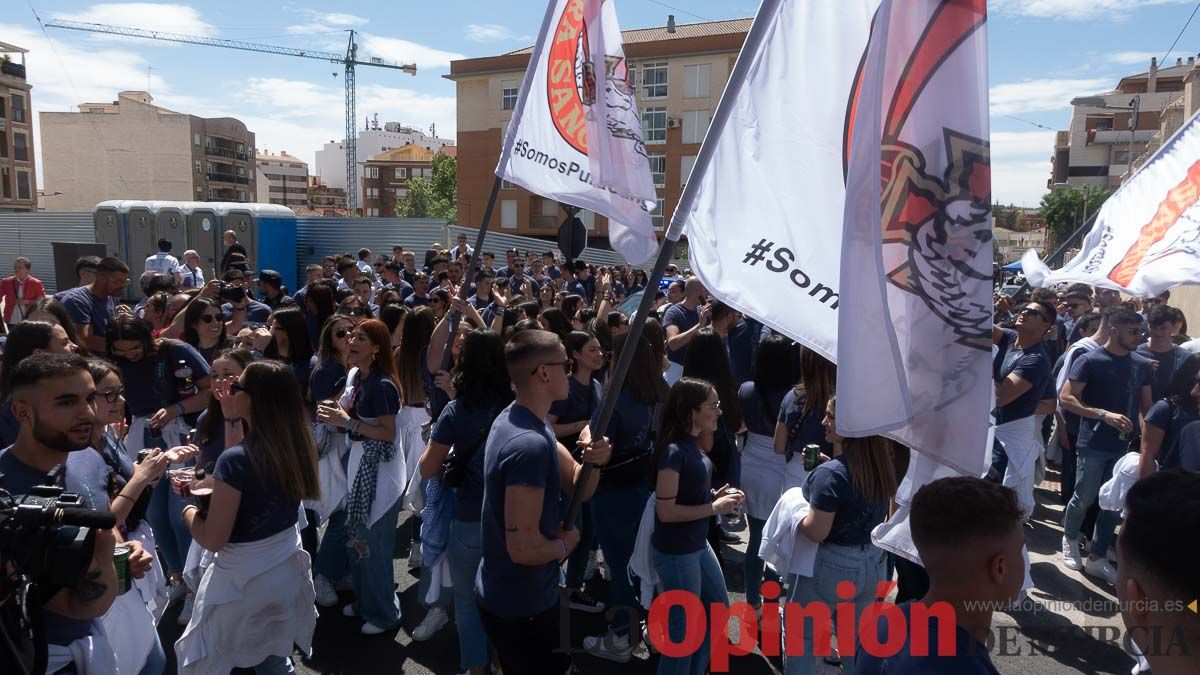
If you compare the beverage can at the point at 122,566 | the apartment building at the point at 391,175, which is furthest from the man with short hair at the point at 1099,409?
the apartment building at the point at 391,175

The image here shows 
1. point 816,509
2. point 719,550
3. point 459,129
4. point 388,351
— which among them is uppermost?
point 459,129

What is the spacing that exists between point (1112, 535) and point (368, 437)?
5314 millimetres

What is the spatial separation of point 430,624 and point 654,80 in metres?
44.1

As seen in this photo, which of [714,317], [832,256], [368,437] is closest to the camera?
[832,256]

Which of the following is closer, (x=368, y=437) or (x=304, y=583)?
(x=304, y=583)

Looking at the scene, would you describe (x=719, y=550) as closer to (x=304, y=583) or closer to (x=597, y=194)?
(x=597, y=194)

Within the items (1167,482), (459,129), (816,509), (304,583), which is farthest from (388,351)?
(459,129)

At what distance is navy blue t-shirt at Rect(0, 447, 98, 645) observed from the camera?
2398 millimetres

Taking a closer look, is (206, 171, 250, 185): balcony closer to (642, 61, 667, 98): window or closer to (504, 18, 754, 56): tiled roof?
(504, 18, 754, 56): tiled roof

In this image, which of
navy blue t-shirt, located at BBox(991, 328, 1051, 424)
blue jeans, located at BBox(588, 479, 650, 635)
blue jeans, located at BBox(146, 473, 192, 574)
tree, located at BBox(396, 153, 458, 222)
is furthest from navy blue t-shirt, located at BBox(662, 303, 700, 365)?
tree, located at BBox(396, 153, 458, 222)

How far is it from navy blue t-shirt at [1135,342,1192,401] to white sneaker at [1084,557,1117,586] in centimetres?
153

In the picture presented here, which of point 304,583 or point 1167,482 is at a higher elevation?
point 1167,482

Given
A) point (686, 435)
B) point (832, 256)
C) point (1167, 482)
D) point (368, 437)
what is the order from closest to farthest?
point (1167, 482)
point (832, 256)
point (686, 435)
point (368, 437)

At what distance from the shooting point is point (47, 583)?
197 centimetres
